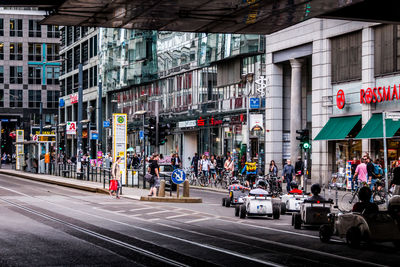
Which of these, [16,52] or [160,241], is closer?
[160,241]

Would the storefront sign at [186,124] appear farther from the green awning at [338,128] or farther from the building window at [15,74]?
the building window at [15,74]

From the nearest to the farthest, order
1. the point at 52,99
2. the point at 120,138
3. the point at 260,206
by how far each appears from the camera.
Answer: the point at 260,206 < the point at 120,138 < the point at 52,99

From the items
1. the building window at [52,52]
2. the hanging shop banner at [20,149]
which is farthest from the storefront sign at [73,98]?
the hanging shop banner at [20,149]

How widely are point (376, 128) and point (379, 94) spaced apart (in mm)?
1709

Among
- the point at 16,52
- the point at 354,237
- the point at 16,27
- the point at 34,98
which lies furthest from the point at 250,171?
the point at 34,98

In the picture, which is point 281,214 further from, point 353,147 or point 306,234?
point 353,147

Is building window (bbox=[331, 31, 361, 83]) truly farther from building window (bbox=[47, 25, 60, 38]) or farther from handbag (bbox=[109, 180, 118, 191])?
building window (bbox=[47, 25, 60, 38])

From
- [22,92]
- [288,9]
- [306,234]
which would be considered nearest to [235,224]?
[306,234]

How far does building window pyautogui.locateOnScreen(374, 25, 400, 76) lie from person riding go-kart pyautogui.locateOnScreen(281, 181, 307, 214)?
1309 centimetres

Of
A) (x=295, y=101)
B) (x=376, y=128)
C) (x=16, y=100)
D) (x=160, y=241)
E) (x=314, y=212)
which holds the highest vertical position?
(x=16, y=100)

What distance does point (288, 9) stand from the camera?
20.2m

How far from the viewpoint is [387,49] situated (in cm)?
3447

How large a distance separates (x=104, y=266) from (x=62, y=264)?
2.23ft

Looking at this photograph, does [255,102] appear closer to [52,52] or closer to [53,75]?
[52,52]
